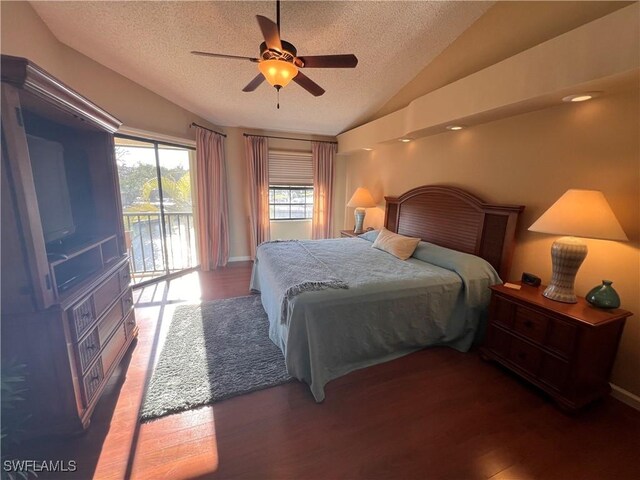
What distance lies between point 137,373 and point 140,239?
8.27 feet

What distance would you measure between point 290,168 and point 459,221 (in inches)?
128

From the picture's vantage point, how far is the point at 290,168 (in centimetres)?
501

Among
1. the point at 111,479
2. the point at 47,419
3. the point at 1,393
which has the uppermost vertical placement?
the point at 1,393

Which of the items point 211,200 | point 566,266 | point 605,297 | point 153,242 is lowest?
point 153,242

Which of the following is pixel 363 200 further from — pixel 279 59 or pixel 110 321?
pixel 110 321

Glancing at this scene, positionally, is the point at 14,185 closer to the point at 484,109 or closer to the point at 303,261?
the point at 303,261

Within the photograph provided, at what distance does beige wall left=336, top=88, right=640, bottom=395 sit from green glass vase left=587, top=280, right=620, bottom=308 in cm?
19

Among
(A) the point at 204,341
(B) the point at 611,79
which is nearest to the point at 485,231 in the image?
(B) the point at 611,79

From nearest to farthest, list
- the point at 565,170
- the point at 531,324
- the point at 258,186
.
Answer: the point at 531,324 → the point at 565,170 → the point at 258,186

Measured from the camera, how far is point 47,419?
139 cm

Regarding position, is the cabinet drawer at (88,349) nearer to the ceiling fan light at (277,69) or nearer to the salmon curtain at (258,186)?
the ceiling fan light at (277,69)

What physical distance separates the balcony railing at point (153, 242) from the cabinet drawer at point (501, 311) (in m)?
4.09

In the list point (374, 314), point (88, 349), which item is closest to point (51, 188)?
point (88, 349)

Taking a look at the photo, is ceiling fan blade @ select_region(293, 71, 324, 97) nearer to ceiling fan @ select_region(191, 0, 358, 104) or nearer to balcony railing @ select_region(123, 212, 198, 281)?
ceiling fan @ select_region(191, 0, 358, 104)
